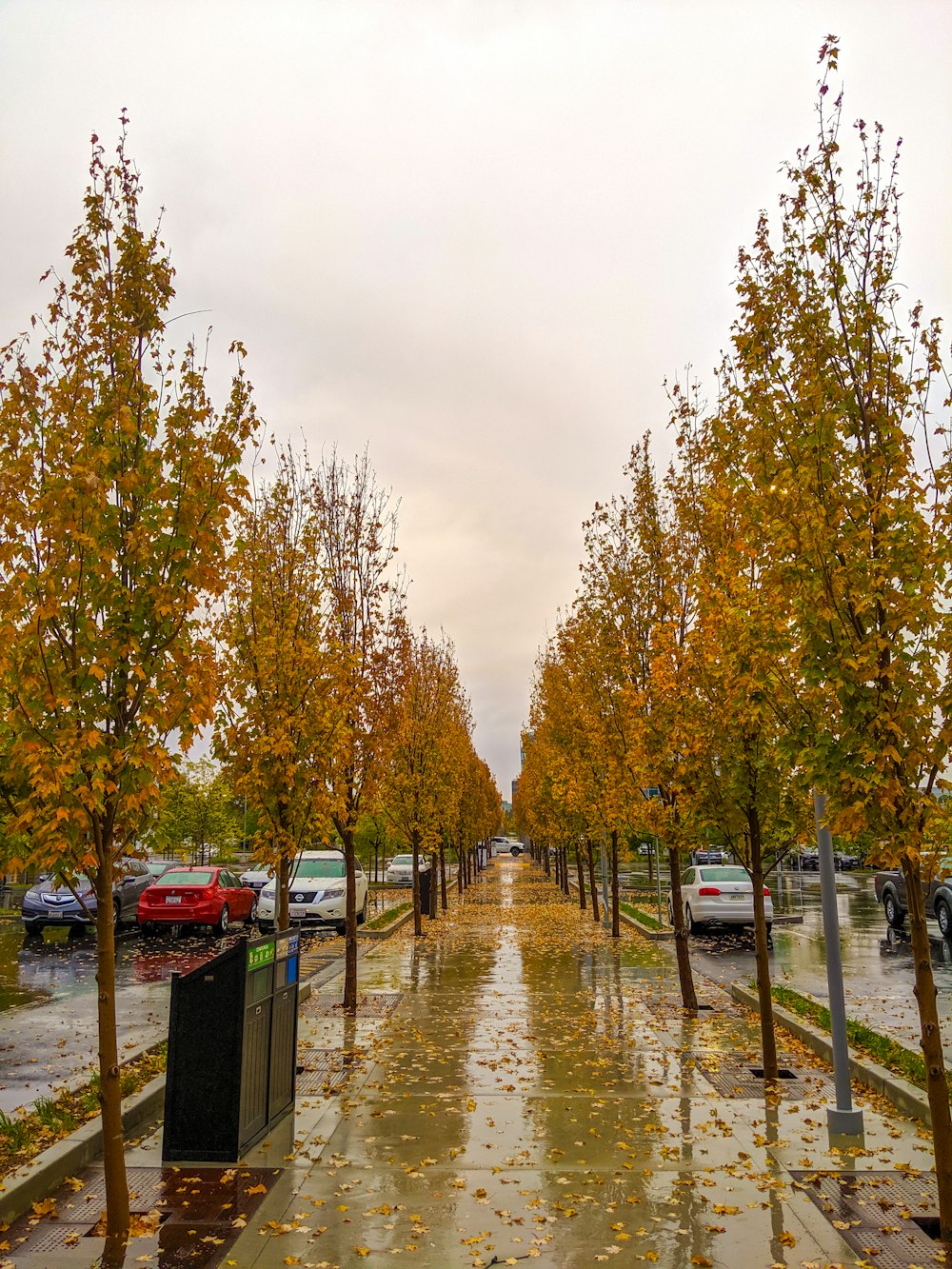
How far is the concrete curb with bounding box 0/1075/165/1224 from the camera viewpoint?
546 centimetres

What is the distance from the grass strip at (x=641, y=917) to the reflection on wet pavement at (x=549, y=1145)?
26.5 ft

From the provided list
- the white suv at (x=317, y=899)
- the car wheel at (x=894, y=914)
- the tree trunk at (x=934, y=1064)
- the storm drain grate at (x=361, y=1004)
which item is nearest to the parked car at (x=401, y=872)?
the white suv at (x=317, y=899)

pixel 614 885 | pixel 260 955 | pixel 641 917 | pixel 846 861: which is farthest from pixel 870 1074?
pixel 846 861

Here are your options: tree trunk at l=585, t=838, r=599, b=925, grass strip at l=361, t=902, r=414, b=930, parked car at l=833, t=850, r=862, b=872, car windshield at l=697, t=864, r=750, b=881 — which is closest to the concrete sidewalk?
car windshield at l=697, t=864, r=750, b=881

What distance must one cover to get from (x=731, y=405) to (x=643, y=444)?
A: 675cm

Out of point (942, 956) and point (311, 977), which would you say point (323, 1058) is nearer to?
point (311, 977)

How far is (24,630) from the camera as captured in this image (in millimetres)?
4949

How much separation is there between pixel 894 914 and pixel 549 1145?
678 inches

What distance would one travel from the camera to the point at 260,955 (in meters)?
6.86

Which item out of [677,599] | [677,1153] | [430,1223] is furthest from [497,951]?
[430,1223]

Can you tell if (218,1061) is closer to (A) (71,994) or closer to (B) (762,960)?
(B) (762,960)

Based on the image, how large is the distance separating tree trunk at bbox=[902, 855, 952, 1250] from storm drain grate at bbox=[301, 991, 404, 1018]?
721cm

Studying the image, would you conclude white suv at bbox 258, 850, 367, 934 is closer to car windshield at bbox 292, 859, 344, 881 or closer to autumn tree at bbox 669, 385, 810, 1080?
car windshield at bbox 292, 859, 344, 881

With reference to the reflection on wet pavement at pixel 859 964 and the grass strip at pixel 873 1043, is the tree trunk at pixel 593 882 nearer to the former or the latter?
the reflection on wet pavement at pixel 859 964
